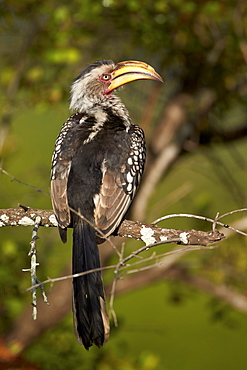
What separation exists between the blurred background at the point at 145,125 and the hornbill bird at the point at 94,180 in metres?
1.50

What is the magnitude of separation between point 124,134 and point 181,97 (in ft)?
9.30

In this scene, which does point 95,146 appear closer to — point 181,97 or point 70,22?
point 70,22

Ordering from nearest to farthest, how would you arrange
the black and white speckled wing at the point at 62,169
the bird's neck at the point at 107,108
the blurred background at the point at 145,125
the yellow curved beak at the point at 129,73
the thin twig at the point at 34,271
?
1. the thin twig at the point at 34,271
2. the black and white speckled wing at the point at 62,169
3. the yellow curved beak at the point at 129,73
4. the bird's neck at the point at 107,108
5. the blurred background at the point at 145,125

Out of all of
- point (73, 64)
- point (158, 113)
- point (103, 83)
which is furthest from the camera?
point (158, 113)

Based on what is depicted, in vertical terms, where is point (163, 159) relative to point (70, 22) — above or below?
below

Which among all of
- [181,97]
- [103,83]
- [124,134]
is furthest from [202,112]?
[124,134]

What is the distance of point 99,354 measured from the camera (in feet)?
18.6

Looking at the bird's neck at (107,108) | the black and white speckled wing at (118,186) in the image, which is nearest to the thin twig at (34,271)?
the black and white speckled wing at (118,186)

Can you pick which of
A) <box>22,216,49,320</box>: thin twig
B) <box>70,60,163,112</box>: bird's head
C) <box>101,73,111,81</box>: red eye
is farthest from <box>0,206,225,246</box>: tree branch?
<box>101,73,111,81</box>: red eye

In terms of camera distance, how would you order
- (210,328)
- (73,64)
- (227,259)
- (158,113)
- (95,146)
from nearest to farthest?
1. (95,146)
2. (73,64)
3. (227,259)
4. (158,113)
5. (210,328)

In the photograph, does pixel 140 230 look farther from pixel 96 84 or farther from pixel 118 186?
pixel 96 84

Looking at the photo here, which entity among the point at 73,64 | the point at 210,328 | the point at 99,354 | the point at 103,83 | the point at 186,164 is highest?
the point at 73,64

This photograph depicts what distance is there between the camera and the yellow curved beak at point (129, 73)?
10.1 ft

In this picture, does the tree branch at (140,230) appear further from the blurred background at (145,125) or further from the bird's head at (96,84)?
the blurred background at (145,125)
